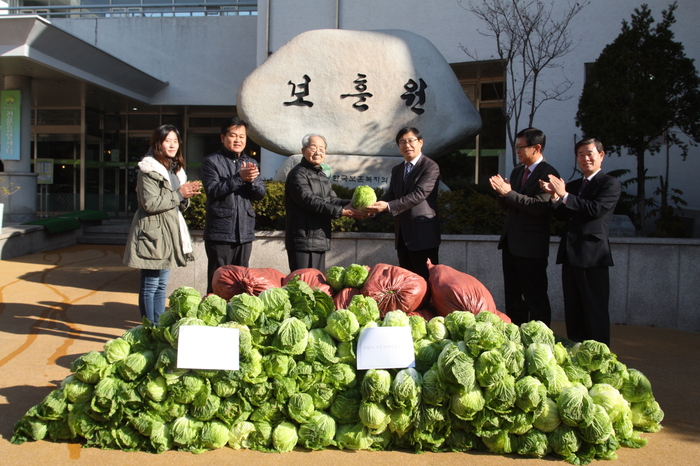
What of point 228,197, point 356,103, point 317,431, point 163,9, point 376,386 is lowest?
point 317,431

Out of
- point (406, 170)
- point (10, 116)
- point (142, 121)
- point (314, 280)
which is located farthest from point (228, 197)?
point (142, 121)

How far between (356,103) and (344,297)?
201 inches

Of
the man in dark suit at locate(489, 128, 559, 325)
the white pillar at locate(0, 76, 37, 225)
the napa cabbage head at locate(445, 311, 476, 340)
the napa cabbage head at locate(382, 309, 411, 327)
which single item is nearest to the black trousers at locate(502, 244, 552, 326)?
the man in dark suit at locate(489, 128, 559, 325)

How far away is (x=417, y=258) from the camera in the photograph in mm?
4520

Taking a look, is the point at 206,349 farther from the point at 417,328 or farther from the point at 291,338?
the point at 417,328

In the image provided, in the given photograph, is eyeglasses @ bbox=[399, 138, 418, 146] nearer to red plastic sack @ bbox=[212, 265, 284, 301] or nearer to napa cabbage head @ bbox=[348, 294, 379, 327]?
red plastic sack @ bbox=[212, 265, 284, 301]

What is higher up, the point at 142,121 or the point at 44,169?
the point at 142,121

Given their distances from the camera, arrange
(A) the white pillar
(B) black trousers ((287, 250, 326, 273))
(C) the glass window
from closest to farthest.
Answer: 1. (B) black trousers ((287, 250, 326, 273))
2. (A) the white pillar
3. (C) the glass window

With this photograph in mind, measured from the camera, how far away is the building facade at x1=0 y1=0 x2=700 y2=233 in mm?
11875

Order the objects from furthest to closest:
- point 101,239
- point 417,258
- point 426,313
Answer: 1. point 101,239
2. point 417,258
3. point 426,313

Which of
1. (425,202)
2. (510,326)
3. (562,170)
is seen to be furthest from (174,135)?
(562,170)

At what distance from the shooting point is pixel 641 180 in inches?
305

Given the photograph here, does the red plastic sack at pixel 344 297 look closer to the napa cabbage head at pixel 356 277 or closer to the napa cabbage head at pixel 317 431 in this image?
the napa cabbage head at pixel 356 277

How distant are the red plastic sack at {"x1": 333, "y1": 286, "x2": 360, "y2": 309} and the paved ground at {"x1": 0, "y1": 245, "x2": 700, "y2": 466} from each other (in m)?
0.85
